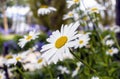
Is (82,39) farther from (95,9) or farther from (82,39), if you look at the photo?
(95,9)

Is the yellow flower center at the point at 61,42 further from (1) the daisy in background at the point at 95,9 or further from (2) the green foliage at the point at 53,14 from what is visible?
(2) the green foliage at the point at 53,14

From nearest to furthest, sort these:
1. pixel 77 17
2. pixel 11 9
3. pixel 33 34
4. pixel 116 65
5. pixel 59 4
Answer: pixel 33 34 → pixel 116 65 → pixel 77 17 → pixel 59 4 → pixel 11 9

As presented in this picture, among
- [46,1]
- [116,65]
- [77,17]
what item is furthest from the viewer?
[46,1]

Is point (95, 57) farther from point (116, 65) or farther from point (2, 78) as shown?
point (2, 78)

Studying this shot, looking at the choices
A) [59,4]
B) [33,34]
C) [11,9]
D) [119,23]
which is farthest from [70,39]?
[11,9]

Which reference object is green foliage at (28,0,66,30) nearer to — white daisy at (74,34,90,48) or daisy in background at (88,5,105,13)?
daisy in background at (88,5,105,13)

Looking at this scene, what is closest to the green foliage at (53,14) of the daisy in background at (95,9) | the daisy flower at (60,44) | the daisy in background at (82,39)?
the daisy in background at (95,9)

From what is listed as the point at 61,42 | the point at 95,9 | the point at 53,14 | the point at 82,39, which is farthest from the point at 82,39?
the point at 53,14

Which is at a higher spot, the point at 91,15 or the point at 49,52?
the point at 49,52
